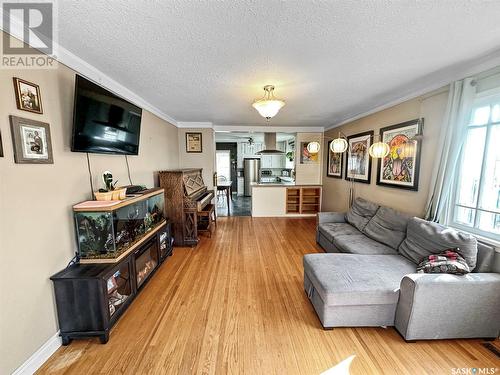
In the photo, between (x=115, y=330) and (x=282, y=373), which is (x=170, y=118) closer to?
(x=115, y=330)

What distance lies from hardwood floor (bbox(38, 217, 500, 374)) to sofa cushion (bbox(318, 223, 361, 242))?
96cm

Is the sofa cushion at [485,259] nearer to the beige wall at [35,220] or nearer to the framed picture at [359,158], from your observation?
the framed picture at [359,158]

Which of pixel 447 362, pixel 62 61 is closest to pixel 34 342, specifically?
pixel 62 61

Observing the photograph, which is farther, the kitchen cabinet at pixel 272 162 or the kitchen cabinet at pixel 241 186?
the kitchen cabinet at pixel 241 186

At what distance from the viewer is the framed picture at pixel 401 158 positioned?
272 cm

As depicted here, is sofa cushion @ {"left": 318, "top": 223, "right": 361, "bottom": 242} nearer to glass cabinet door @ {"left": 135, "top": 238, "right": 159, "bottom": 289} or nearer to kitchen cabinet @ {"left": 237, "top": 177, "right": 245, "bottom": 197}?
glass cabinet door @ {"left": 135, "top": 238, "right": 159, "bottom": 289}

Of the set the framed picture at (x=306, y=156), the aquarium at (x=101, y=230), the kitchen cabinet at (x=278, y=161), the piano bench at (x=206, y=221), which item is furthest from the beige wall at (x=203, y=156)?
the kitchen cabinet at (x=278, y=161)

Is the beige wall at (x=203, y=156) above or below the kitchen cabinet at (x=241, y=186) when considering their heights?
above

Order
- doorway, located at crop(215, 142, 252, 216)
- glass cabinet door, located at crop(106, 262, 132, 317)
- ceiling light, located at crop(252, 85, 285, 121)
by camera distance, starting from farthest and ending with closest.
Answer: doorway, located at crop(215, 142, 252, 216) < ceiling light, located at crop(252, 85, 285, 121) < glass cabinet door, located at crop(106, 262, 132, 317)

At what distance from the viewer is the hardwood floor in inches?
60.2

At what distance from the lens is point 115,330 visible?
1865 millimetres

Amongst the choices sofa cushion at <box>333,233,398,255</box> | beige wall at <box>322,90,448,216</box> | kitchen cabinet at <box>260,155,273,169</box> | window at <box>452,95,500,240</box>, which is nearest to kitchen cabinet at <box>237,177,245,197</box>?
kitchen cabinet at <box>260,155,273,169</box>

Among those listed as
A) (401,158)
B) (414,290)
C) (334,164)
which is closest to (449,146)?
(401,158)

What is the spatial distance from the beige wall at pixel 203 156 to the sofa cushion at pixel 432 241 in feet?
13.7
